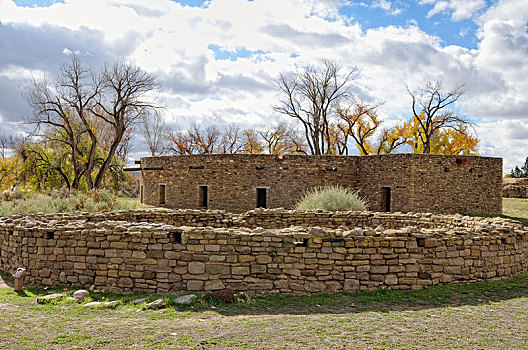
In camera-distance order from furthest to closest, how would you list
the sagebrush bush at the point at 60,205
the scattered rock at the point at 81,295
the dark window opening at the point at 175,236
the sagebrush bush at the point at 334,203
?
1. the sagebrush bush at the point at 334,203
2. the sagebrush bush at the point at 60,205
3. the dark window opening at the point at 175,236
4. the scattered rock at the point at 81,295

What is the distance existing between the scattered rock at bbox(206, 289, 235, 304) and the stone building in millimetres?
16452

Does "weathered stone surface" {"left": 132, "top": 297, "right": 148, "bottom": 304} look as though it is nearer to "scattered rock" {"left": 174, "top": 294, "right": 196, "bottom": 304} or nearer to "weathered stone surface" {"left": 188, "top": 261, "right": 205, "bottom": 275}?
"scattered rock" {"left": 174, "top": 294, "right": 196, "bottom": 304}

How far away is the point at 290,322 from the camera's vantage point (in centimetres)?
568

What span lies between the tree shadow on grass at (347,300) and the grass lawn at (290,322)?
0.01m

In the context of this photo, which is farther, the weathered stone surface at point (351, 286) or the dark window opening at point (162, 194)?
the dark window opening at point (162, 194)

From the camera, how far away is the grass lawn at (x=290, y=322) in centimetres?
501

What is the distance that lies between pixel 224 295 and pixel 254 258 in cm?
80

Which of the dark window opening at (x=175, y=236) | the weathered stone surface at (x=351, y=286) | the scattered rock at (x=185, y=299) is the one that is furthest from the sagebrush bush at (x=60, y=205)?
the weathered stone surface at (x=351, y=286)

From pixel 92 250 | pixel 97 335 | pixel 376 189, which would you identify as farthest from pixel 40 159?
pixel 97 335

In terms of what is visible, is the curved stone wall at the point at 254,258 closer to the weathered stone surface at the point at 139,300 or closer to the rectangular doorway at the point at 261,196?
the weathered stone surface at the point at 139,300

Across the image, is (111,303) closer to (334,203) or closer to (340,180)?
(334,203)

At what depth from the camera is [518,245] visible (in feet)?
27.6

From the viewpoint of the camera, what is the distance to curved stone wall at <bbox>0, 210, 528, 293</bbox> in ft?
23.1

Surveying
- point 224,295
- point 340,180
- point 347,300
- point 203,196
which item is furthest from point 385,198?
point 224,295
